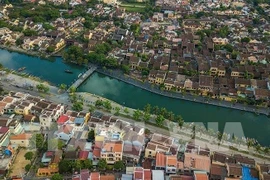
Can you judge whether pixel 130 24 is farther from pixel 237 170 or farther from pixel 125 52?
pixel 237 170

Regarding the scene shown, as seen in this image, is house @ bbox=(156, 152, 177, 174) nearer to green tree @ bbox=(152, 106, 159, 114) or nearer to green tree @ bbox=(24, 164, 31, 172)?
green tree @ bbox=(152, 106, 159, 114)

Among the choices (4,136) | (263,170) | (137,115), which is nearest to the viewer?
(263,170)

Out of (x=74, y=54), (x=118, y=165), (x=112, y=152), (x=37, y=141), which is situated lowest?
(x=118, y=165)

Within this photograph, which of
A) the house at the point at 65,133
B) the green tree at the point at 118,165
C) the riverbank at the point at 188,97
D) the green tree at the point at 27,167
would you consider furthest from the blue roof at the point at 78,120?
the riverbank at the point at 188,97

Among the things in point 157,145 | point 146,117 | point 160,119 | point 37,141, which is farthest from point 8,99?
point 157,145

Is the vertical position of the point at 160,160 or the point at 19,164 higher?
the point at 160,160

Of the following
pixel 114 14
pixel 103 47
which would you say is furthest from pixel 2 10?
pixel 103 47

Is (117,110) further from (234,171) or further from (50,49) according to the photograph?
(50,49)

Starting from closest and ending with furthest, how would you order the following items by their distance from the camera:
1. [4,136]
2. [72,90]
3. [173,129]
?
[4,136] < [173,129] < [72,90]
